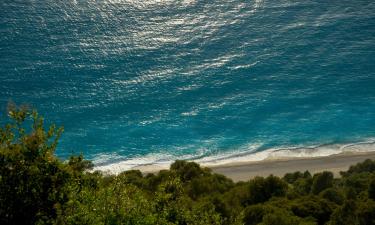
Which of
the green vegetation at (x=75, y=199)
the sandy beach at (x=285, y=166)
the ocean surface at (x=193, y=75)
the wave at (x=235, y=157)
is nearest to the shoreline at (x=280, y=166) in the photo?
the sandy beach at (x=285, y=166)

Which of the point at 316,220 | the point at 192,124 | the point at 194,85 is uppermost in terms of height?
the point at 194,85

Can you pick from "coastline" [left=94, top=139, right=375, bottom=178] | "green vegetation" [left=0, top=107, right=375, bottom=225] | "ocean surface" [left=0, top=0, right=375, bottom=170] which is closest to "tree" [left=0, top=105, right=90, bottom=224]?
"green vegetation" [left=0, top=107, right=375, bottom=225]

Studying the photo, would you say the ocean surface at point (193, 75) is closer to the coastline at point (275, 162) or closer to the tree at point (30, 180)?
the coastline at point (275, 162)

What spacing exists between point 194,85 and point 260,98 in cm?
823

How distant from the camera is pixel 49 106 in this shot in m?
64.0

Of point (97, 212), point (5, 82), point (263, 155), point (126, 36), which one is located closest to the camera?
point (97, 212)

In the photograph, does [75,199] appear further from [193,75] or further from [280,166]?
[193,75]

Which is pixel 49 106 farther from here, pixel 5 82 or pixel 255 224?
pixel 255 224

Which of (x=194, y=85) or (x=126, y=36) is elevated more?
(x=126, y=36)

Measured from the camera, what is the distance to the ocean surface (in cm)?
6212

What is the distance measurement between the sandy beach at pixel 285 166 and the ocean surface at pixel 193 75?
2.20 meters

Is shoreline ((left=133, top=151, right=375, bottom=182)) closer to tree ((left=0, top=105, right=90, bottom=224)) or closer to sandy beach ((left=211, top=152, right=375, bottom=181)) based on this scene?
sandy beach ((left=211, top=152, right=375, bottom=181))

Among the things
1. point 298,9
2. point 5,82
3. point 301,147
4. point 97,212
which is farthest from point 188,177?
point 298,9

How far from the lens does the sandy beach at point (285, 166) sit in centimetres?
5603
